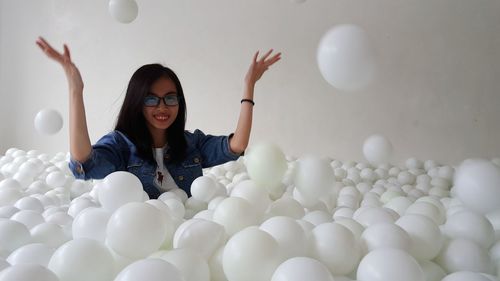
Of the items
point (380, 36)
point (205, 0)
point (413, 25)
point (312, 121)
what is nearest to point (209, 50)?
point (205, 0)

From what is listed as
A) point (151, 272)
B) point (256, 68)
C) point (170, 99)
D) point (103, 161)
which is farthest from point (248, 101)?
point (151, 272)

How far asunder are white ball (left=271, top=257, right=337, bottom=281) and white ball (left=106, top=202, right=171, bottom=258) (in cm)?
18

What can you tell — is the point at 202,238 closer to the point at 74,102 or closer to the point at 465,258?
the point at 465,258

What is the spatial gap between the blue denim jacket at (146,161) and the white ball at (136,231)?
564mm

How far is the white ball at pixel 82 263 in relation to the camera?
49 centimetres

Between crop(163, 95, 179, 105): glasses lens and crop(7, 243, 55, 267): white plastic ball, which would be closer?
crop(7, 243, 55, 267): white plastic ball

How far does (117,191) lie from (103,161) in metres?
0.37

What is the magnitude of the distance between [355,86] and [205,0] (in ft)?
7.28

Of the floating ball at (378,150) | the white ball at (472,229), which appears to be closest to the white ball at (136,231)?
the white ball at (472,229)

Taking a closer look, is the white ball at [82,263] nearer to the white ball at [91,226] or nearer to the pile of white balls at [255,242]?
the pile of white balls at [255,242]

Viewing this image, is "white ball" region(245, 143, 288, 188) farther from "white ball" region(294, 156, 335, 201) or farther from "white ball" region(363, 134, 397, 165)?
"white ball" region(363, 134, 397, 165)

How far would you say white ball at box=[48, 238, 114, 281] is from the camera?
1.62 feet

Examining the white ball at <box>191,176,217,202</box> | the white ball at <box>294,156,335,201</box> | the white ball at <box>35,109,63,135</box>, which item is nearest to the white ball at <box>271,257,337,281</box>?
the white ball at <box>294,156,335,201</box>

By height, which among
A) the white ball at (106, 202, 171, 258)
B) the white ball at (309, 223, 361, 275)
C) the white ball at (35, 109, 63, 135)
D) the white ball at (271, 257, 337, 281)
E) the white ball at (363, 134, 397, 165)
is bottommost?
the white ball at (363, 134, 397, 165)
